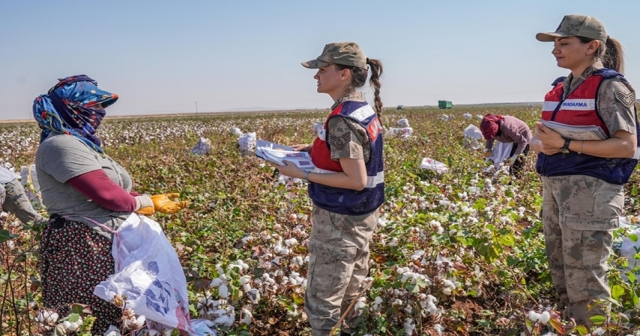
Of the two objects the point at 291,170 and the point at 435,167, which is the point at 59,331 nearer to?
the point at 291,170

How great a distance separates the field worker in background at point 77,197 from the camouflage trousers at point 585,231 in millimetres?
2087

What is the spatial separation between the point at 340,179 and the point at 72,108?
1308 mm

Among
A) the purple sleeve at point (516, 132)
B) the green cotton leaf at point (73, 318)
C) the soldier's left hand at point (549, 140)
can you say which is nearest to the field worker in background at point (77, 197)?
the green cotton leaf at point (73, 318)

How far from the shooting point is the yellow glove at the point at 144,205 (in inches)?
105

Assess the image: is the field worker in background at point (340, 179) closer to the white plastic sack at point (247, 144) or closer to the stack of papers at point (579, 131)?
the stack of papers at point (579, 131)

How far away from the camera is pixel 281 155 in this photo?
8.46ft

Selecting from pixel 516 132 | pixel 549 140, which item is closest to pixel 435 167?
pixel 516 132

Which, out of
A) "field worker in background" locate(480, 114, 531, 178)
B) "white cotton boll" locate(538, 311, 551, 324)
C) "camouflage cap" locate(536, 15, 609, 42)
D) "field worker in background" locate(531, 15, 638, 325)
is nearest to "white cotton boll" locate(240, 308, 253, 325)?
"white cotton boll" locate(538, 311, 551, 324)

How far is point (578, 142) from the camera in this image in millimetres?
2443

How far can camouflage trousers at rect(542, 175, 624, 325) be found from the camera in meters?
2.47

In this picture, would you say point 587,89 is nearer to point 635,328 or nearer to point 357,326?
point 635,328

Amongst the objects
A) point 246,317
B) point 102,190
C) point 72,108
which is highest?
point 72,108

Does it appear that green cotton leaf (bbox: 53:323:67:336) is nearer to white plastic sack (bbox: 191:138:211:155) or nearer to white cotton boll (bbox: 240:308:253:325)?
white cotton boll (bbox: 240:308:253:325)

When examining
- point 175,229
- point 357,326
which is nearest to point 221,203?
point 175,229
